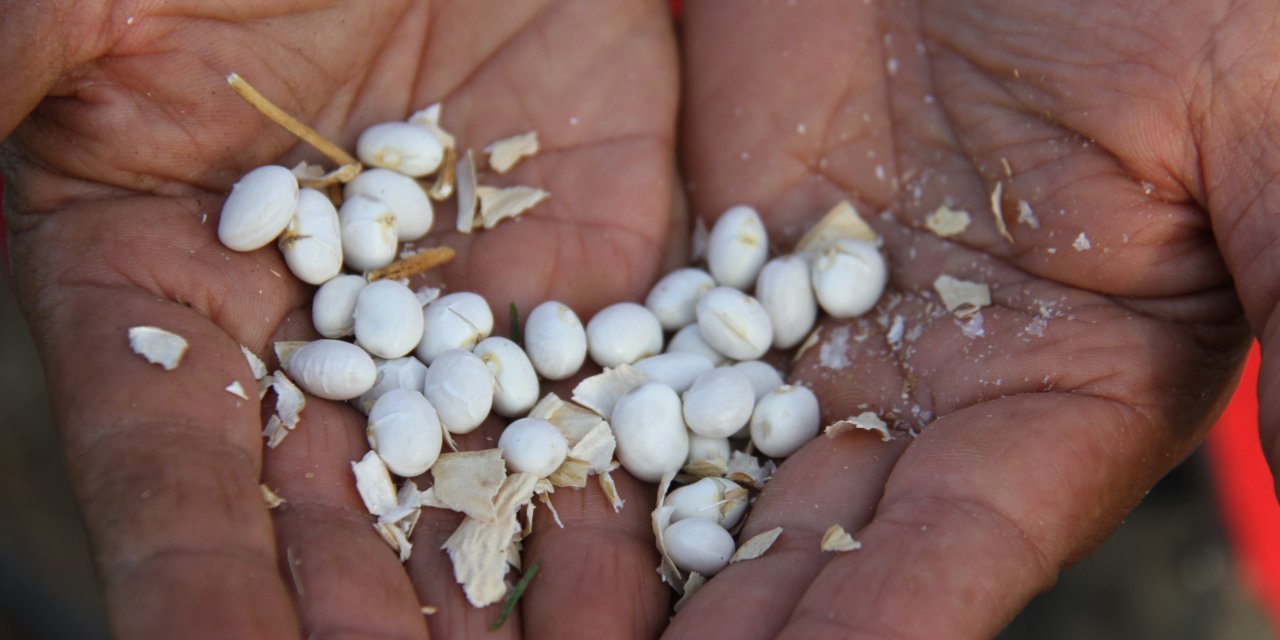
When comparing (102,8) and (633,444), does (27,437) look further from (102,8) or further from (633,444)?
(633,444)

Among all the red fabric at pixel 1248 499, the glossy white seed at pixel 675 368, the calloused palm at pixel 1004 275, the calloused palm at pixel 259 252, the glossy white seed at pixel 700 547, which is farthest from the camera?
the red fabric at pixel 1248 499

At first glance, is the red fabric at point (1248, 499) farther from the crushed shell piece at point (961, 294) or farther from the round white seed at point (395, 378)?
the round white seed at point (395, 378)

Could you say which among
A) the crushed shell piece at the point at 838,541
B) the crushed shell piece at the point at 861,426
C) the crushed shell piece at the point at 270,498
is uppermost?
the crushed shell piece at the point at 270,498

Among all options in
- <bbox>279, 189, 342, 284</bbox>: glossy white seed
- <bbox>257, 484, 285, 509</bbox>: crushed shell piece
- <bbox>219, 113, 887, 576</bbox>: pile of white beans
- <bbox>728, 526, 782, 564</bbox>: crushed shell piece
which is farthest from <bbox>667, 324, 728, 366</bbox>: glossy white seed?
<bbox>257, 484, 285, 509</bbox>: crushed shell piece

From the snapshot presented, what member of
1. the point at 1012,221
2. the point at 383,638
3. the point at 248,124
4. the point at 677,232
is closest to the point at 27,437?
the point at 248,124

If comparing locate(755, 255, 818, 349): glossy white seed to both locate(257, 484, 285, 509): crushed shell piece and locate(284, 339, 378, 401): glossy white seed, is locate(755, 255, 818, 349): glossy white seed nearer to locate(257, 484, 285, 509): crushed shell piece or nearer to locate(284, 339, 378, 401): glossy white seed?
locate(284, 339, 378, 401): glossy white seed

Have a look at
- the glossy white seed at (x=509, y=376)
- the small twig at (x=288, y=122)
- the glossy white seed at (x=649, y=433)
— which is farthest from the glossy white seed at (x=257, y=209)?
the glossy white seed at (x=649, y=433)
